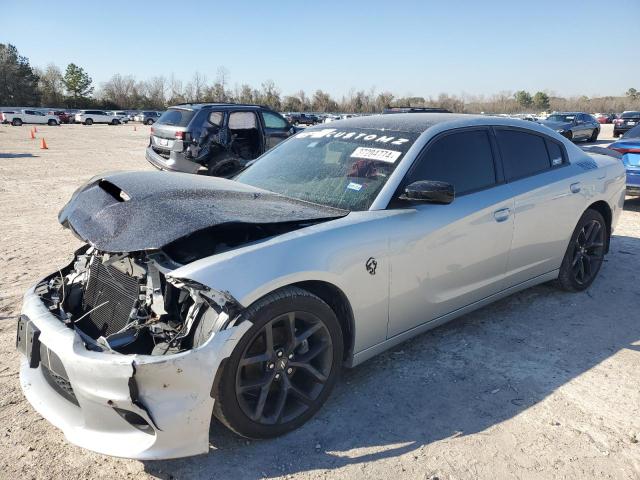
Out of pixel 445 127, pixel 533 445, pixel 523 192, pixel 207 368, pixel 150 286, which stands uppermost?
pixel 445 127

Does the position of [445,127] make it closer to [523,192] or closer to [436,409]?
[523,192]

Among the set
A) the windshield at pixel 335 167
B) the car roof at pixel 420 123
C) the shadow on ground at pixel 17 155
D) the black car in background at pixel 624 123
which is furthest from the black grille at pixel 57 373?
the black car in background at pixel 624 123

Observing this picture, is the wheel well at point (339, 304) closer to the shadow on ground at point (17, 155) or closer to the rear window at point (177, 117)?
the rear window at point (177, 117)

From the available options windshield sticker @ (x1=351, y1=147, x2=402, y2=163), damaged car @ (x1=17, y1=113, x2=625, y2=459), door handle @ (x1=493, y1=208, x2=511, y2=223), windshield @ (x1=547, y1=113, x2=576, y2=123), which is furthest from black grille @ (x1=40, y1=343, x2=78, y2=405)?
windshield @ (x1=547, y1=113, x2=576, y2=123)

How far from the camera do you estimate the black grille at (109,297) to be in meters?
2.66

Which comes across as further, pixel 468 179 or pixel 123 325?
pixel 468 179

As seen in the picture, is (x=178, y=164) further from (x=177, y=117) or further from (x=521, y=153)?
(x=521, y=153)

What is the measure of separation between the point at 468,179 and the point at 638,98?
118m

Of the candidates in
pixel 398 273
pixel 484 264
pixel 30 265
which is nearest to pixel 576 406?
pixel 484 264

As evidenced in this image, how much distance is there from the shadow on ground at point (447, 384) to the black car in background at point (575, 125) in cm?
1981

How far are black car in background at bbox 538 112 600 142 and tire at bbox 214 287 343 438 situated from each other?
2234 centimetres

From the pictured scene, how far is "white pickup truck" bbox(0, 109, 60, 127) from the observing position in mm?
43522

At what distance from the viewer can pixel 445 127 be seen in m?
3.62

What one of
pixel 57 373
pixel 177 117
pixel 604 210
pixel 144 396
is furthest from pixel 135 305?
pixel 177 117
